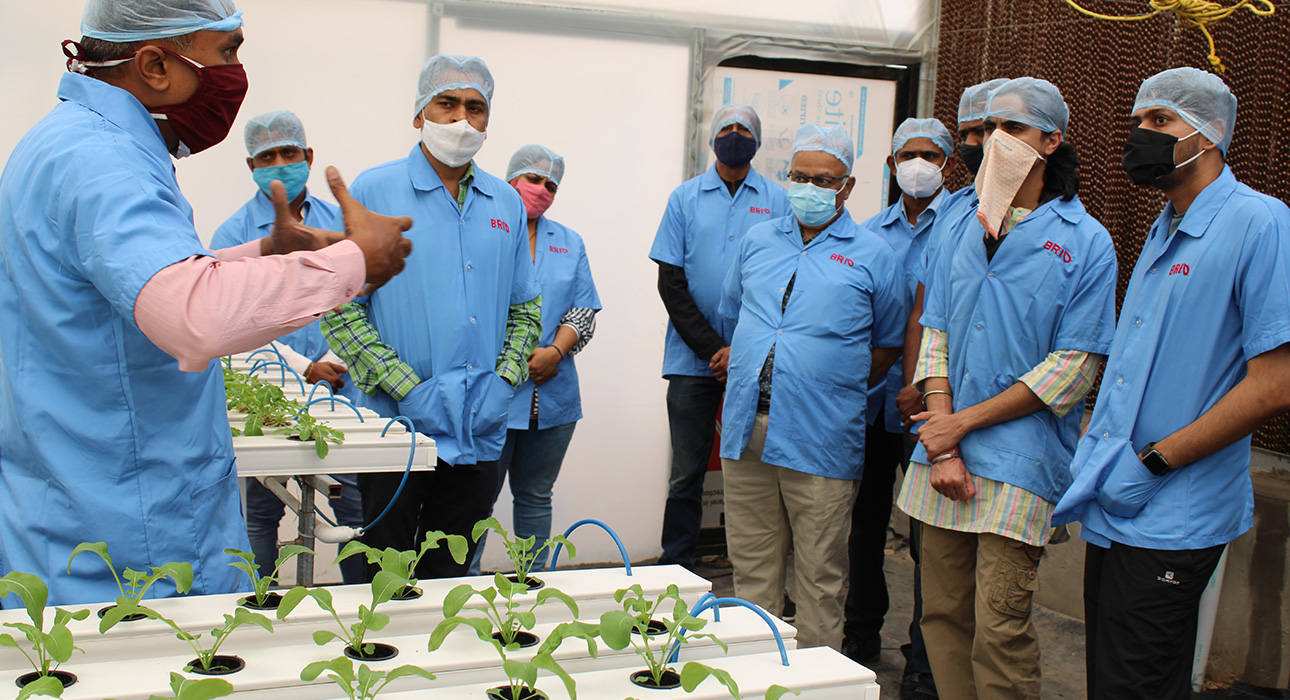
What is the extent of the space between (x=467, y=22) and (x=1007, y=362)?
2.89 metres

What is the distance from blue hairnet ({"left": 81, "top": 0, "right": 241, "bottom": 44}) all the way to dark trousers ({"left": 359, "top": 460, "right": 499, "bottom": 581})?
1.42m

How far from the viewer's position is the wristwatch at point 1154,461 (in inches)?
87.1

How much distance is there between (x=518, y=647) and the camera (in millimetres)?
1291

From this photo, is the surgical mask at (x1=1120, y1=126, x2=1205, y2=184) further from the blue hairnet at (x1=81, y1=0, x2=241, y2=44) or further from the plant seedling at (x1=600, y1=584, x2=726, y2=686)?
the blue hairnet at (x1=81, y1=0, x2=241, y2=44)

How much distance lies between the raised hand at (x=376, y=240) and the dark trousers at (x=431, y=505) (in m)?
1.26

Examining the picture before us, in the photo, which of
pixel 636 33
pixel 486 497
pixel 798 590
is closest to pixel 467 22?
pixel 636 33

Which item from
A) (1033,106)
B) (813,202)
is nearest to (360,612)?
(1033,106)

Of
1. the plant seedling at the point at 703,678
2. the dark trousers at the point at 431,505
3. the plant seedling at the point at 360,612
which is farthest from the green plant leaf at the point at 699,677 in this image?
the dark trousers at the point at 431,505

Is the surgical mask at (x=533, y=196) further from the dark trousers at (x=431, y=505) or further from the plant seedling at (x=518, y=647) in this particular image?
the plant seedling at (x=518, y=647)

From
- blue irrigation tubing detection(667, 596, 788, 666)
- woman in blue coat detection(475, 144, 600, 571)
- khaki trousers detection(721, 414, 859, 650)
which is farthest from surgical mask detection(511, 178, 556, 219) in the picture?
blue irrigation tubing detection(667, 596, 788, 666)

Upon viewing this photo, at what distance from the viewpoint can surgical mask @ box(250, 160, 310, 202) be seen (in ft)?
12.4

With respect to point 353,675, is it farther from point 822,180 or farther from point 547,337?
point 547,337

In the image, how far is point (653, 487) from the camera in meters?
4.95

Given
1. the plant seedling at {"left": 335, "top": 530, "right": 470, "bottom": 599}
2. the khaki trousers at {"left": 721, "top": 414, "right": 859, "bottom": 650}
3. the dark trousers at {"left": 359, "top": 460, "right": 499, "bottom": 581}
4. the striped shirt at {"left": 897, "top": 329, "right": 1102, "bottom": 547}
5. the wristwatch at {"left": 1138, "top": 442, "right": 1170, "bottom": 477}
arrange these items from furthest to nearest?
the khaki trousers at {"left": 721, "top": 414, "right": 859, "bottom": 650}
the dark trousers at {"left": 359, "top": 460, "right": 499, "bottom": 581}
the striped shirt at {"left": 897, "top": 329, "right": 1102, "bottom": 547}
the wristwatch at {"left": 1138, "top": 442, "right": 1170, "bottom": 477}
the plant seedling at {"left": 335, "top": 530, "right": 470, "bottom": 599}
